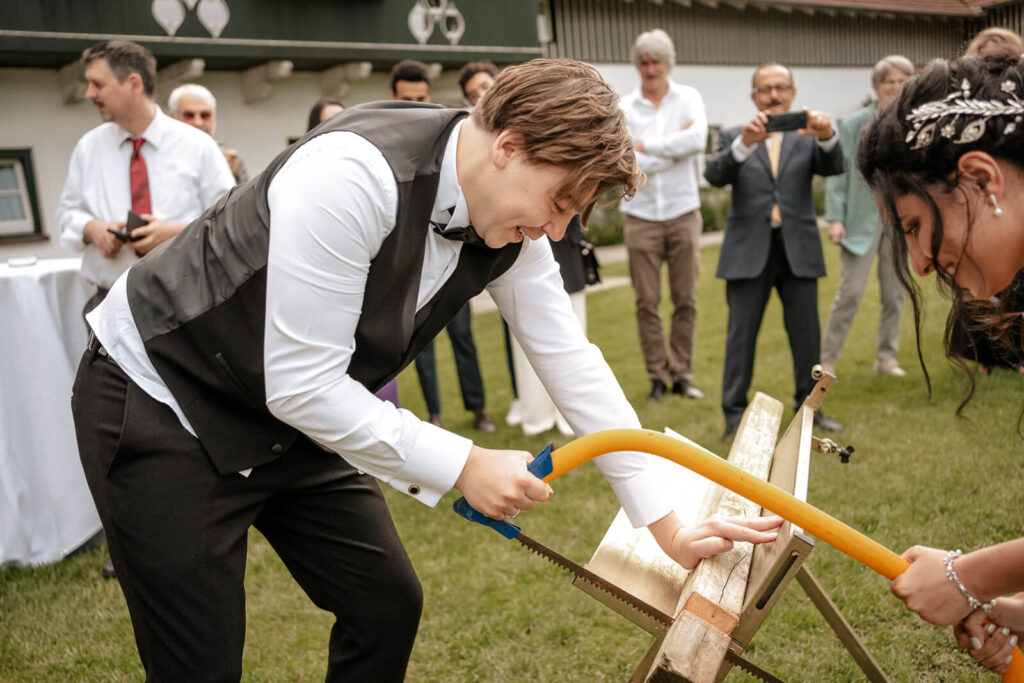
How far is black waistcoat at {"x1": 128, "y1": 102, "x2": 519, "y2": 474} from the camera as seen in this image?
1.86 m

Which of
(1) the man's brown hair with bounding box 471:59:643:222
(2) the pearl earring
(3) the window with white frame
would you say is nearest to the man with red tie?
(1) the man's brown hair with bounding box 471:59:643:222

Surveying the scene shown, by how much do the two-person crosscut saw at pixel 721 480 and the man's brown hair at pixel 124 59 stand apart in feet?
11.6

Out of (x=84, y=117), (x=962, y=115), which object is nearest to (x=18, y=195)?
(x=84, y=117)

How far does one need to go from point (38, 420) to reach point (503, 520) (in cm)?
335

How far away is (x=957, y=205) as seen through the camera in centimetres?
183

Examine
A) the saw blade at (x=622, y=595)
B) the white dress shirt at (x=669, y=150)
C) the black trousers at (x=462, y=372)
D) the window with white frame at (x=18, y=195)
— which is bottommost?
the window with white frame at (x=18, y=195)

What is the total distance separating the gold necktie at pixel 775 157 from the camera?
5.77 m

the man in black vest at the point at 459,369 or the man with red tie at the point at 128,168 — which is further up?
the man with red tie at the point at 128,168

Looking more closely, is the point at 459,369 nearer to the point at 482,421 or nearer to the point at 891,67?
the point at 482,421

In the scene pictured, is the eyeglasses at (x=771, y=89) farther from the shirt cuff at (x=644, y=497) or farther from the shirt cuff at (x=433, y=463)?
the shirt cuff at (x=433, y=463)

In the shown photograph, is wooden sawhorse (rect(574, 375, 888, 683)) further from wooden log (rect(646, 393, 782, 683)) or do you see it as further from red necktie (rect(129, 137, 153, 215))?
red necktie (rect(129, 137, 153, 215))

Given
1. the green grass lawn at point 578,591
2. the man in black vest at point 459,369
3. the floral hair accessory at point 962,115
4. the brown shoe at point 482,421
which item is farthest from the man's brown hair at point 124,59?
the floral hair accessory at point 962,115

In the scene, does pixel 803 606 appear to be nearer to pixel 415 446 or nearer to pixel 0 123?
pixel 415 446

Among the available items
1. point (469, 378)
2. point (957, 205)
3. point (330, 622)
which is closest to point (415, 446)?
point (957, 205)
